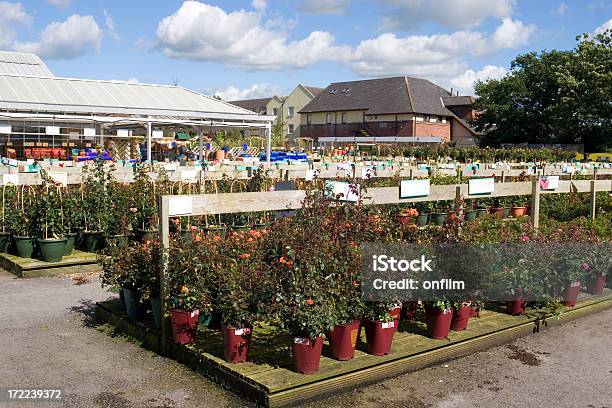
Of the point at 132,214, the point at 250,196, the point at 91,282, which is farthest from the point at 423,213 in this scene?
the point at 250,196

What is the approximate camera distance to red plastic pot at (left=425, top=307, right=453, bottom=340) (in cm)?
538

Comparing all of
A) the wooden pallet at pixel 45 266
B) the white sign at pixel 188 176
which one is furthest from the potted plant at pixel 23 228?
the white sign at pixel 188 176

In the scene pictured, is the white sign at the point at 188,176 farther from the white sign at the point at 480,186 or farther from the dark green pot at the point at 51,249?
the white sign at the point at 480,186

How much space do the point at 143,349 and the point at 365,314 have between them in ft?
6.58

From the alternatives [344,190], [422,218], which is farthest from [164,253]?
[422,218]

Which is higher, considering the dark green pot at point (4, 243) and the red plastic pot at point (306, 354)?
the dark green pot at point (4, 243)

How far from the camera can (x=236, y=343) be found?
4684mm

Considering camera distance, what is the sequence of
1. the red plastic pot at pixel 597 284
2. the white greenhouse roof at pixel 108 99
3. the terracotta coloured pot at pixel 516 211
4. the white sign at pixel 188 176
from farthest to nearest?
the white greenhouse roof at pixel 108 99 → the terracotta coloured pot at pixel 516 211 → the white sign at pixel 188 176 → the red plastic pot at pixel 597 284

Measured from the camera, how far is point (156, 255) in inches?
217

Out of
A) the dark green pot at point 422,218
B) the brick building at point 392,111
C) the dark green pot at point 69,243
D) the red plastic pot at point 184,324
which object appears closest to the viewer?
the red plastic pot at point 184,324

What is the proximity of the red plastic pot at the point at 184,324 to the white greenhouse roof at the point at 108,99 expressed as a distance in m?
20.0

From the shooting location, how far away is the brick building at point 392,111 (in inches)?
2271

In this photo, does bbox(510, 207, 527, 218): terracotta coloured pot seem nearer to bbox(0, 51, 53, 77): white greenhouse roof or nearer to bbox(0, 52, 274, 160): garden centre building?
bbox(0, 52, 274, 160): garden centre building

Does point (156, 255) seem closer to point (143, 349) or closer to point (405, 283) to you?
point (143, 349)
